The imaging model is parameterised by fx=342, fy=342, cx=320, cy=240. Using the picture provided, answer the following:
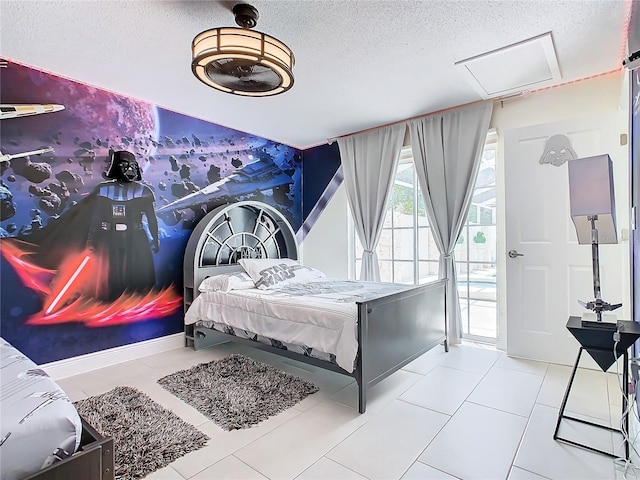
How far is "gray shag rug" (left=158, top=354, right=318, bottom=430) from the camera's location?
7.32 feet

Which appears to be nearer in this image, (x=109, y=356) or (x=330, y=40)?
(x=330, y=40)

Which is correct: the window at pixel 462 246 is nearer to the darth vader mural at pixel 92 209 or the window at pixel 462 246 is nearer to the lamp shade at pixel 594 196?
the lamp shade at pixel 594 196

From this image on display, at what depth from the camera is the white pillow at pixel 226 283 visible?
3.37 m

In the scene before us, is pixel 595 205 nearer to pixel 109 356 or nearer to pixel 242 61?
pixel 242 61

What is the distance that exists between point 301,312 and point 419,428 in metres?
1.08

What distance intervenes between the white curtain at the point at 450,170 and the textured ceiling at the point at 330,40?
26 cm

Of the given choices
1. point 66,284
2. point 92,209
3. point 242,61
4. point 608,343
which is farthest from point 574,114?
point 66,284

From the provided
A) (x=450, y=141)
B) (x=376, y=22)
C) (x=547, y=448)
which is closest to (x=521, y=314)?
(x=547, y=448)

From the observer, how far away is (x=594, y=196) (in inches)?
75.3

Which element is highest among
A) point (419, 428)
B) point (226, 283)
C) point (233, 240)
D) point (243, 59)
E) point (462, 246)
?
point (243, 59)

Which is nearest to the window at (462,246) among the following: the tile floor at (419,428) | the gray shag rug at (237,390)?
the tile floor at (419,428)

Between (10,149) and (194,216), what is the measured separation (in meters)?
1.62

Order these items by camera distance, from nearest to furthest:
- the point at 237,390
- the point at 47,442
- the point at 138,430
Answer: the point at 47,442
the point at 138,430
the point at 237,390

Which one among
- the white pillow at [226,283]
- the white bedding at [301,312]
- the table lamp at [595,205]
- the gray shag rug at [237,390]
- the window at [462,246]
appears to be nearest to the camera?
the table lamp at [595,205]
